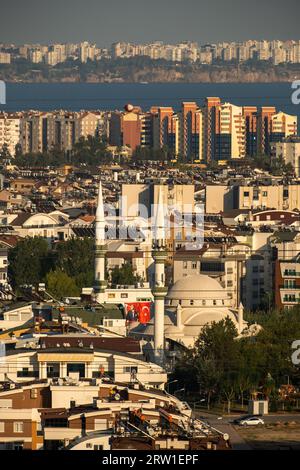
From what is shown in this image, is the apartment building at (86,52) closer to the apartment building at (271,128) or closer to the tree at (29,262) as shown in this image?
the apartment building at (271,128)

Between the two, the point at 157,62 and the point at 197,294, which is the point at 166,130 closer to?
the point at 197,294

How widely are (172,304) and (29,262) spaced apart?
6.33 meters

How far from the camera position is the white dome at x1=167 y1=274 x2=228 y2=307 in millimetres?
25172

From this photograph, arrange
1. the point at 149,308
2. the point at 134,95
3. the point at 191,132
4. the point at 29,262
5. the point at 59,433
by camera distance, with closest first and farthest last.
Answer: the point at 59,433
the point at 149,308
the point at 29,262
the point at 191,132
the point at 134,95

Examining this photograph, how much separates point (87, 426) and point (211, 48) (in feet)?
473

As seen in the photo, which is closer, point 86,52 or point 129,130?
point 129,130

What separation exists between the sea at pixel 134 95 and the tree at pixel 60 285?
7015 cm

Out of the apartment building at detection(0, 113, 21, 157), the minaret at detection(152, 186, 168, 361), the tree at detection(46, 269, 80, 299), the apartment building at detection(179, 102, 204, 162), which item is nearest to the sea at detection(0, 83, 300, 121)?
the apartment building at detection(0, 113, 21, 157)

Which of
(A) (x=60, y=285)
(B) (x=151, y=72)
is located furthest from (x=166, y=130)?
(B) (x=151, y=72)

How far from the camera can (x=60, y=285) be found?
2723 centimetres

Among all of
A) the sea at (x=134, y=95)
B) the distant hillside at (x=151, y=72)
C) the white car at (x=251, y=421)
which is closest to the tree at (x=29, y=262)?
the white car at (x=251, y=421)

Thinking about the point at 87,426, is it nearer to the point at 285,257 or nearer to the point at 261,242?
the point at 285,257

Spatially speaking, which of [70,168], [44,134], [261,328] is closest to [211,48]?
[44,134]

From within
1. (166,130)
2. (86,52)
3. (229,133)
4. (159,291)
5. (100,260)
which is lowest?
(159,291)
